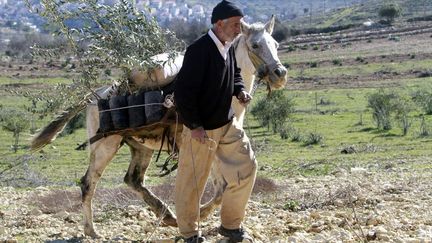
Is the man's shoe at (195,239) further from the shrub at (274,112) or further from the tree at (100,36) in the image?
the shrub at (274,112)

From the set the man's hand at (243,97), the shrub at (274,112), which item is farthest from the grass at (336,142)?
the man's hand at (243,97)

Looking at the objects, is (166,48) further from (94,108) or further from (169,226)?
(169,226)

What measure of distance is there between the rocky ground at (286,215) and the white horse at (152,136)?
0.31 m

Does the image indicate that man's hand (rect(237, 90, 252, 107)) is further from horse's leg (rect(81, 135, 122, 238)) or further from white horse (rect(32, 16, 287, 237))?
horse's leg (rect(81, 135, 122, 238))

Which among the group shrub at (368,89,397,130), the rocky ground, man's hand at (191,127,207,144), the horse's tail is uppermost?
man's hand at (191,127,207,144)

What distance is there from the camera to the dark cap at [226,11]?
25.2 ft

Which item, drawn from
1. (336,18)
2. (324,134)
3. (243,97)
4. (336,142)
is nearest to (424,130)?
(336,142)

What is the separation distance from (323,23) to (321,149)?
412 ft

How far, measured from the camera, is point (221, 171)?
8.04m

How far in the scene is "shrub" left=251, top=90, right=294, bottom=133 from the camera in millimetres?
40031

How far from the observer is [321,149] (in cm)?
3052

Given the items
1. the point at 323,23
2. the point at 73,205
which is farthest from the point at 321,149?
the point at 323,23

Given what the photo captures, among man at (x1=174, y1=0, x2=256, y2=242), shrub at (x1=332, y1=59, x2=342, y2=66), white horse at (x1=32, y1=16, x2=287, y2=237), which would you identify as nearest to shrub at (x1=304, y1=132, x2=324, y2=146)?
white horse at (x1=32, y1=16, x2=287, y2=237)

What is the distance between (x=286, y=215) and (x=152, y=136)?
194cm
